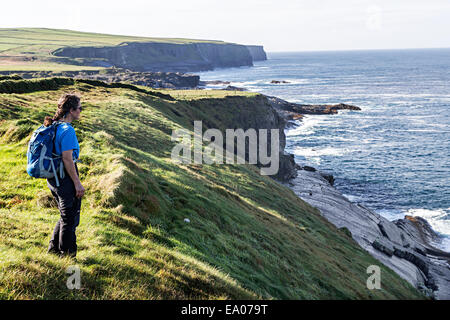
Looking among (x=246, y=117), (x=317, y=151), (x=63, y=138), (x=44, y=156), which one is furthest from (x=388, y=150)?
(x=44, y=156)

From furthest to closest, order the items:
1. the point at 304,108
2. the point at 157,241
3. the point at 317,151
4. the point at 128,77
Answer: the point at 128,77 < the point at 304,108 < the point at 317,151 < the point at 157,241

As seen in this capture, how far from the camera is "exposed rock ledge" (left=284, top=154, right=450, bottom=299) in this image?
2744cm

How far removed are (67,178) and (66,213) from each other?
2.42ft

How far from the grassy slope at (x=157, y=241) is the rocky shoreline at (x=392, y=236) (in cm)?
612

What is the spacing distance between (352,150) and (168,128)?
4805 cm

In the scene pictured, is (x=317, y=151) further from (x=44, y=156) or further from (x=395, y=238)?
(x=44, y=156)

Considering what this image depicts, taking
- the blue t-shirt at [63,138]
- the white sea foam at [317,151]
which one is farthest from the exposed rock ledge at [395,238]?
the blue t-shirt at [63,138]

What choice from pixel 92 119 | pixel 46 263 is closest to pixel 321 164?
pixel 92 119

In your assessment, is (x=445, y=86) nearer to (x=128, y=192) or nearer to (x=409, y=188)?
(x=409, y=188)

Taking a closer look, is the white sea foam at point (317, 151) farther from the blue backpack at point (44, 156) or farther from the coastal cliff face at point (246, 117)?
the blue backpack at point (44, 156)

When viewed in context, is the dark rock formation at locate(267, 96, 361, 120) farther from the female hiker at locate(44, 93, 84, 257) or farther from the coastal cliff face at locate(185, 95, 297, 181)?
the female hiker at locate(44, 93, 84, 257)

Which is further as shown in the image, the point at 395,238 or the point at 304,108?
the point at 304,108

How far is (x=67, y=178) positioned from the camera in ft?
22.6
